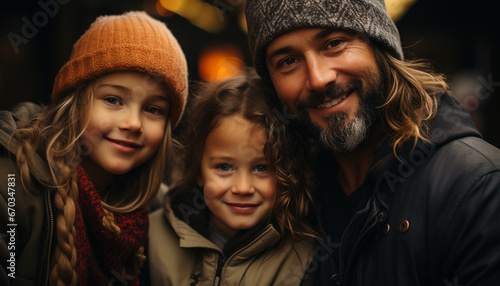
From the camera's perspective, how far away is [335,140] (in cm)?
197

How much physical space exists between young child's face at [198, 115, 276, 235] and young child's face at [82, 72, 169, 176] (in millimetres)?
440

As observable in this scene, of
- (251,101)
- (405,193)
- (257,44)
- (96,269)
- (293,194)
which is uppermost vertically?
(257,44)

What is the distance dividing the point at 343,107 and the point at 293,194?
0.58 meters

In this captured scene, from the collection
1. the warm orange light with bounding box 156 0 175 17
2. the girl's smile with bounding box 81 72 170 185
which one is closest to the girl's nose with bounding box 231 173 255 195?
the girl's smile with bounding box 81 72 170 185

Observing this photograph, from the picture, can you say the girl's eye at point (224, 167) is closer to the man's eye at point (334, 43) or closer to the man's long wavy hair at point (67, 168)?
the man's long wavy hair at point (67, 168)

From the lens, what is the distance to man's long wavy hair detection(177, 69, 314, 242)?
2133 mm

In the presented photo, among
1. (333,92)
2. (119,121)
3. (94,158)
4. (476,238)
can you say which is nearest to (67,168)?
(94,158)

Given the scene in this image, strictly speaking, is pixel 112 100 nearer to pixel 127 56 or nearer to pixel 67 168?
pixel 127 56

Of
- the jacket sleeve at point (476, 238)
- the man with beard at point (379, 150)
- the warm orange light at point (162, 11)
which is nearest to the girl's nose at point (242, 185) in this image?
the man with beard at point (379, 150)

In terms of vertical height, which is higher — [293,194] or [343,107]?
[343,107]

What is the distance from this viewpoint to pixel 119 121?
193 cm

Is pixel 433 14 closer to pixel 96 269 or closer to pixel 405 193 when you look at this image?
pixel 405 193

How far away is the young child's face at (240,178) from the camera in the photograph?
7.04ft

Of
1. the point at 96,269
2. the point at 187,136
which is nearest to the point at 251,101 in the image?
the point at 187,136
